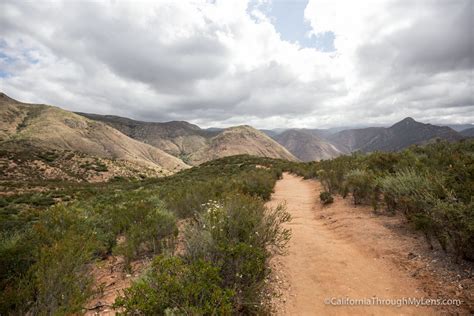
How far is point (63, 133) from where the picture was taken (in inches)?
3521

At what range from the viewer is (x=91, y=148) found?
9244 centimetres

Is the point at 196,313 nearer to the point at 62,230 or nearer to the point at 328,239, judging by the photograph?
the point at 328,239

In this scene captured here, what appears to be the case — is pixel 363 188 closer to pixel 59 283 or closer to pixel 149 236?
pixel 149 236

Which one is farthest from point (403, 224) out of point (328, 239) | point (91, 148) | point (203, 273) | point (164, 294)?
point (91, 148)

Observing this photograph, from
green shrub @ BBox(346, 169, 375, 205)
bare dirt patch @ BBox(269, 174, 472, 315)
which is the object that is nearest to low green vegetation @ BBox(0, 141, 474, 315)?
bare dirt patch @ BBox(269, 174, 472, 315)

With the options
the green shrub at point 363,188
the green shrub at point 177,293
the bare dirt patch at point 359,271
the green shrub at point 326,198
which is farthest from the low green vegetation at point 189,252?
the green shrub at point 326,198

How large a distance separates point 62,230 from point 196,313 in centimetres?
623

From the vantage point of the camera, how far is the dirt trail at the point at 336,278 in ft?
13.7

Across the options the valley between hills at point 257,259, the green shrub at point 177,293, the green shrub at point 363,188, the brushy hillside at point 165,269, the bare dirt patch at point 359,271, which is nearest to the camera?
the green shrub at point 177,293

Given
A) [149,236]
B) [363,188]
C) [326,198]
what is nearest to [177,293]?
[149,236]

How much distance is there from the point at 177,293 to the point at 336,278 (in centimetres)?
365

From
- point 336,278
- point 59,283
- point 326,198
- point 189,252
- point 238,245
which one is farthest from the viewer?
point 326,198

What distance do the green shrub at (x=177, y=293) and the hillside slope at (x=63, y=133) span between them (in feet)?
270

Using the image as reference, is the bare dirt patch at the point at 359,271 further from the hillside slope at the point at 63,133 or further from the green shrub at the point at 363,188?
the hillside slope at the point at 63,133
